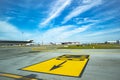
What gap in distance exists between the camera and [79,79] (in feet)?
13.1

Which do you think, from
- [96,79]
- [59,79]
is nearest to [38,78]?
[59,79]

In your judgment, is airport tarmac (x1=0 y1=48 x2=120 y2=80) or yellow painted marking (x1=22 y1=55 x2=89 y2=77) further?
yellow painted marking (x1=22 y1=55 x2=89 y2=77)

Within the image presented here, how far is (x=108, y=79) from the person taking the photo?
3.98 meters

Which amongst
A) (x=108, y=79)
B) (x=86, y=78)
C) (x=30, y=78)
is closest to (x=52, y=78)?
(x=30, y=78)

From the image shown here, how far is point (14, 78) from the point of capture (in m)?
4.20

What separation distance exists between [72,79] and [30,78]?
165 cm

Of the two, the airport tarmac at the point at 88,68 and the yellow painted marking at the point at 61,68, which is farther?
the yellow painted marking at the point at 61,68

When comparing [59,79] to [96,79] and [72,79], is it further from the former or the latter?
[96,79]

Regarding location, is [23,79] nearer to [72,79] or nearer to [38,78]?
[38,78]

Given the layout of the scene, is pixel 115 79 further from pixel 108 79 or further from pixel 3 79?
pixel 3 79

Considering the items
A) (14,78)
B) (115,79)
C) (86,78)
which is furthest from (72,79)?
(14,78)

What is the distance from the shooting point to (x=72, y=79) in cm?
402

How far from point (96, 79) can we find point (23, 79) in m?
2.80

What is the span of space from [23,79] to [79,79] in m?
2.15
